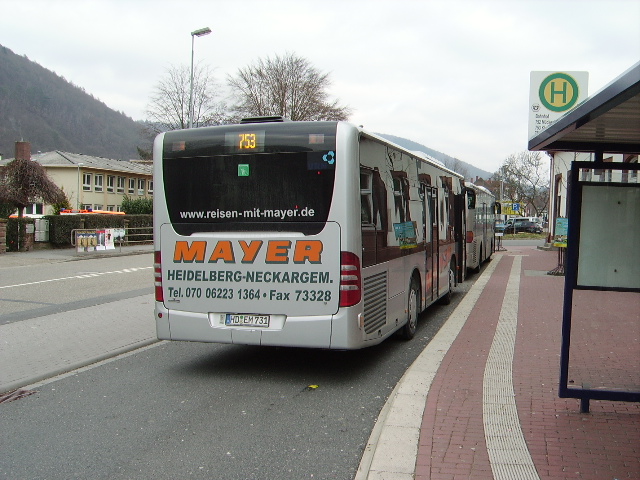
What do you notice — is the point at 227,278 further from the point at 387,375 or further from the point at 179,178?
the point at 387,375

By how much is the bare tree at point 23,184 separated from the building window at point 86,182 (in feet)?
81.0

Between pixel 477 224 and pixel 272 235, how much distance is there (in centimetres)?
1449

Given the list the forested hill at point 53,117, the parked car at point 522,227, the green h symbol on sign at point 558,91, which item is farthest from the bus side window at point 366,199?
the forested hill at point 53,117

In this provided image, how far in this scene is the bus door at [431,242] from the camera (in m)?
10.2

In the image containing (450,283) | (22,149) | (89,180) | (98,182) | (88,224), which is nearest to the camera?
(450,283)

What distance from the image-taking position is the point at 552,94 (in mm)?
17891

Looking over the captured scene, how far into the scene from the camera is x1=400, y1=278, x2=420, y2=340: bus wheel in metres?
8.97

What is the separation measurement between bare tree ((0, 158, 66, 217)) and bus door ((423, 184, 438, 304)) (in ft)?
85.4

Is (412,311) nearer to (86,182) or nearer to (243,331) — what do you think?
(243,331)

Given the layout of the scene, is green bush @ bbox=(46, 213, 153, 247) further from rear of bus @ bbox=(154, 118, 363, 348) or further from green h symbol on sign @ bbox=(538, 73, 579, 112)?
rear of bus @ bbox=(154, 118, 363, 348)

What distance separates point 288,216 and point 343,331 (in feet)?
4.36

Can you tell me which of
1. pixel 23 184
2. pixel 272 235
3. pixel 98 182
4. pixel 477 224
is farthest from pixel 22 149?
pixel 272 235

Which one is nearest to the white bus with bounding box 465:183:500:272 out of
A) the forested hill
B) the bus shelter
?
the bus shelter

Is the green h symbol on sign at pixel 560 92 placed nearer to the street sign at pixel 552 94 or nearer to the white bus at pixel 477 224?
the street sign at pixel 552 94
